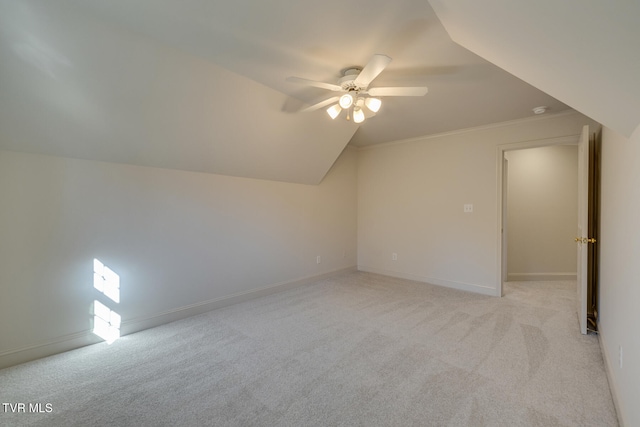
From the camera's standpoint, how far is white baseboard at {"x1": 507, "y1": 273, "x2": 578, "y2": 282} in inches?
182

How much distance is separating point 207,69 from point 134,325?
256 cm

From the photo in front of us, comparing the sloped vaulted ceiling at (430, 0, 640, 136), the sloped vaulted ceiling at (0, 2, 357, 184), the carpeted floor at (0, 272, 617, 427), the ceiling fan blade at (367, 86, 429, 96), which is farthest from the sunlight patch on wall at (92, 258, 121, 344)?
the sloped vaulted ceiling at (430, 0, 640, 136)

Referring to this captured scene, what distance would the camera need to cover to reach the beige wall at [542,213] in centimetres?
459

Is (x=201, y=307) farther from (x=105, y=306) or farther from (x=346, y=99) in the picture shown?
(x=346, y=99)

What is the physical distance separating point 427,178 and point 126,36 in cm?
410

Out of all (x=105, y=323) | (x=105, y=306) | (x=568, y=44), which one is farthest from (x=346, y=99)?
(x=105, y=323)

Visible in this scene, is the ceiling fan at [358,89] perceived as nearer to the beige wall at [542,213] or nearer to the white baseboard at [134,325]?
the white baseboard at [134,325]

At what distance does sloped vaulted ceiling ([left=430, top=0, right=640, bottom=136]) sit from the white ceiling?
20 millimetres

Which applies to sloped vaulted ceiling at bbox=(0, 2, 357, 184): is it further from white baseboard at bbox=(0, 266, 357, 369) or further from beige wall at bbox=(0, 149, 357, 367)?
white baseboard at bbox=(0, 266, 357, 369)

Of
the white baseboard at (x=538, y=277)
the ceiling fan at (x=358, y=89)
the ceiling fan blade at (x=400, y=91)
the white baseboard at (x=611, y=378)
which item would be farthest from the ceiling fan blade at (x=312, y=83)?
the white baseboard at (x=538, y=277)

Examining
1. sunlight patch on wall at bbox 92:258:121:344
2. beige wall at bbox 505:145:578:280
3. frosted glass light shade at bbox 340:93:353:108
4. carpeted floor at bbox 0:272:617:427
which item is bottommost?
carpeted floor at bbox 0:272:617:427

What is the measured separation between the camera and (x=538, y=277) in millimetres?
4691

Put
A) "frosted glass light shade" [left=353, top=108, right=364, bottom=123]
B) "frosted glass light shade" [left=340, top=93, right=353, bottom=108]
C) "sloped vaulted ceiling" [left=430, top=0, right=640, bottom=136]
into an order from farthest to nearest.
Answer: "frosted glass light shade" [left=353, top=108, right=364, bottom=123], "frosted glass light shade" [left=340, top=93, right=353, bottom=108], "sloped vaulted ceiling" [left=430, top=0, right=640, bottom=136]

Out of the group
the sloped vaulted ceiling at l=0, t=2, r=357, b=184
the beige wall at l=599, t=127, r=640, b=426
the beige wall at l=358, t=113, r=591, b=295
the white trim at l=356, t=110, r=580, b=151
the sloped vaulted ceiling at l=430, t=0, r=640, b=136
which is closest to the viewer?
the sloped vaulted ceiling at l=430, t=0, r=640, b=136
